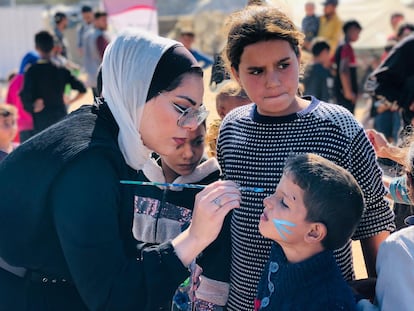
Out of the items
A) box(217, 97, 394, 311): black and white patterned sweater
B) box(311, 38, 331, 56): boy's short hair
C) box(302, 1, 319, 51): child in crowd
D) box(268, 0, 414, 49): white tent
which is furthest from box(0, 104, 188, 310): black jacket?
box(268, 0, 414, 49): white tent

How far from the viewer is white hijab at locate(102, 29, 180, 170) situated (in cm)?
190

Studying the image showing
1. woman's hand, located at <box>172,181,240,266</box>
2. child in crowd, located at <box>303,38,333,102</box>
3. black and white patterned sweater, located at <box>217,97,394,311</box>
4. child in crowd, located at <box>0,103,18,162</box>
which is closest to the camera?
woman's hand, located at <box>172,181,240,266</box>

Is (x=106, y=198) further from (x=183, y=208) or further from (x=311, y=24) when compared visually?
(x=311, y=24)

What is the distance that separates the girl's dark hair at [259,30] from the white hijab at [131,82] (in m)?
0.38

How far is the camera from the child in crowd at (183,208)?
8.30ft

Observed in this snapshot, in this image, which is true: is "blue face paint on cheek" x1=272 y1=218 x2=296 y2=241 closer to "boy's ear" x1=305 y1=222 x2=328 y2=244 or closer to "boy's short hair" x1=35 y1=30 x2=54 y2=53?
"boy's ear" x1=305 y1=222 x2=328 y2=244

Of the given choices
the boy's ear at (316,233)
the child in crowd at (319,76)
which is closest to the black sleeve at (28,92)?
the child in crowd at (319,76)

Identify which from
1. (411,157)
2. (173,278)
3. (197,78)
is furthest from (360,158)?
(173,278)

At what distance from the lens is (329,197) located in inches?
74.5

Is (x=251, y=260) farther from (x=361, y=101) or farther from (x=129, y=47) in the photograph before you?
(x=361, y=101)

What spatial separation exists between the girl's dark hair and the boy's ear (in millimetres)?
691

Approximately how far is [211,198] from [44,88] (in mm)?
5828

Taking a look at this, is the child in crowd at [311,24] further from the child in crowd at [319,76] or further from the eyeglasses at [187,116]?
the eyeglasses at [187,116]

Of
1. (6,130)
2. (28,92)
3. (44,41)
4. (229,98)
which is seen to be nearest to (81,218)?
(229,98)
